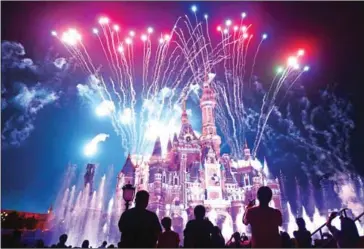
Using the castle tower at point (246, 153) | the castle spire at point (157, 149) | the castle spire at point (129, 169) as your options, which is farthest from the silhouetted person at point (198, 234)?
the castle tower at point (246, 153)

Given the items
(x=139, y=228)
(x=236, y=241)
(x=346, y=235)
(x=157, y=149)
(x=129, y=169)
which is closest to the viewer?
(x=139, y=228)

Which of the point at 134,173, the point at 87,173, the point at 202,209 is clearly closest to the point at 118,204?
the point at 134,173

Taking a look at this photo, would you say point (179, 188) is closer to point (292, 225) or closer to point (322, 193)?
point (292, 225)

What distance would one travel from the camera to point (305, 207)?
6131 cm

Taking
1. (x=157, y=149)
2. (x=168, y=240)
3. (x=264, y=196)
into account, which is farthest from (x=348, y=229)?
(x=157, y=149)

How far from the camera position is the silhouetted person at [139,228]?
4.50 metres

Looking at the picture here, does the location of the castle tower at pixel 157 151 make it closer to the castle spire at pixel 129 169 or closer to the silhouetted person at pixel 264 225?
the castle spire at pixel 129 169

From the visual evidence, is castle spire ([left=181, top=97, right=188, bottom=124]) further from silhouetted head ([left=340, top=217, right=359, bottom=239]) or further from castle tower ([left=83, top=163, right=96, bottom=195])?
silhouetted head ([left=340, top=217, right=359, bottom=239])

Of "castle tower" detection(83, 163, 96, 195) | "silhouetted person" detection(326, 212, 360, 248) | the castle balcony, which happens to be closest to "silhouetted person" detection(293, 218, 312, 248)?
"silhouetted person" detection(326, 212, 360, 248)

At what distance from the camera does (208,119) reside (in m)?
65.8

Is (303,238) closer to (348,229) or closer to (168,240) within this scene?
(348,229)

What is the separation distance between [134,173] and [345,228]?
54889mm

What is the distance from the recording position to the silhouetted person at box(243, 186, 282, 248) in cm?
451

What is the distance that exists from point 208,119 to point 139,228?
203ft
